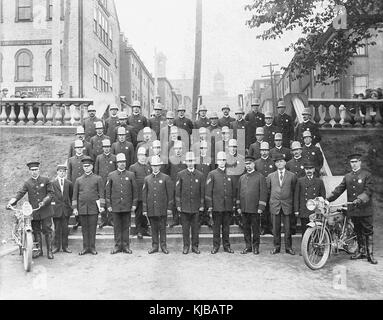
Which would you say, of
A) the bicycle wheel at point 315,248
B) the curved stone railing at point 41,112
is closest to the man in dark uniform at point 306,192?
the bicycle wheel at point 315,248

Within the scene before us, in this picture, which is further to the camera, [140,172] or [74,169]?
[74,169]

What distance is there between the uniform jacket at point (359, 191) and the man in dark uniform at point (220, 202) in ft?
6.15

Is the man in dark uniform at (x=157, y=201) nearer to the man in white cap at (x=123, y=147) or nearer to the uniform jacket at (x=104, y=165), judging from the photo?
the uniform jacket at (x=104, y=165)

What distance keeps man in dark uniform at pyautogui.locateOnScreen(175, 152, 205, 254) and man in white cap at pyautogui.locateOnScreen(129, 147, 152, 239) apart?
3.04 feet

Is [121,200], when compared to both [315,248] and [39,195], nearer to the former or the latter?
[39,195]

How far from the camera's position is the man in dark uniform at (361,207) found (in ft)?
25.7

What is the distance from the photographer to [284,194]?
8.48 m

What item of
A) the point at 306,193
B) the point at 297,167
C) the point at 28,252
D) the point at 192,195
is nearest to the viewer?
the point at 28,252

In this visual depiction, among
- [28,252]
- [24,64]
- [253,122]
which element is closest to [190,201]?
[28,252]

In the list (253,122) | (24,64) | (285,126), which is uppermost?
(24,64)

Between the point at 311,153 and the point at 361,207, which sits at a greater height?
the point at 311,153

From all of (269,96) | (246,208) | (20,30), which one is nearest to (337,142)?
(246,208)

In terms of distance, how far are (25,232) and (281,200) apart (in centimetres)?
454
